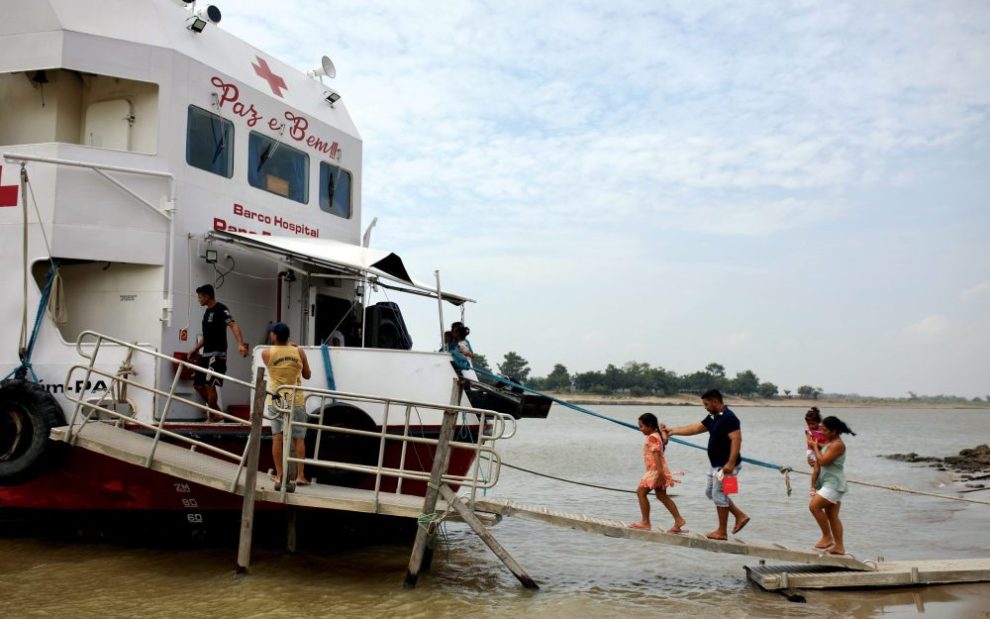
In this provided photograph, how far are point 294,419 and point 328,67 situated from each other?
6.05m

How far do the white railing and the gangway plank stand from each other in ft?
0.22

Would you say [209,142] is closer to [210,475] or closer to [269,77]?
[269,77]

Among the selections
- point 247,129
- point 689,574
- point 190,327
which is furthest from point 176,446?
point 689,574

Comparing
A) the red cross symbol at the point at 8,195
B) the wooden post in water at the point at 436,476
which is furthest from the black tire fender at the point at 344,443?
the red cross symbol at the point at 8,195

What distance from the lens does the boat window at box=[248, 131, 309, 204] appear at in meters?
9.81

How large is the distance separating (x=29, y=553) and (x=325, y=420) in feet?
11.7

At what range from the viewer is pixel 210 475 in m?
7.18

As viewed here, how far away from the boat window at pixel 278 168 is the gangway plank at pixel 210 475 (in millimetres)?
3520

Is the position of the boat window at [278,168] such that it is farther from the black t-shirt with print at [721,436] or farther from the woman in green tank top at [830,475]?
the woman in green tank top at [830,475]

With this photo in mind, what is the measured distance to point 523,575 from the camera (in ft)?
25.7

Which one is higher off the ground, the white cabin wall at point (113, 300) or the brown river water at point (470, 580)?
the white cabin wall at point (113, 300)

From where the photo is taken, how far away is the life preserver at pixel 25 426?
7.59 m

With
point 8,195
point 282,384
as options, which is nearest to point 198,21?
point 8,195

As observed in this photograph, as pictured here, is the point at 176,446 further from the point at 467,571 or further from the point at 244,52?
the point at 244,52
